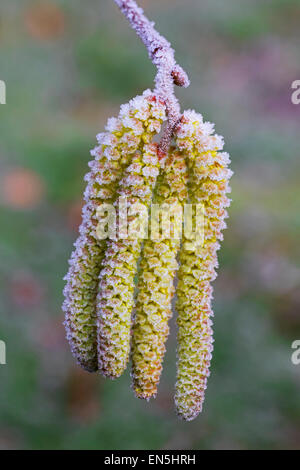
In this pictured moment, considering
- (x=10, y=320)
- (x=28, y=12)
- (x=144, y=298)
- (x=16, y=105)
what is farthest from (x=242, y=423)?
(x=28, y=12)

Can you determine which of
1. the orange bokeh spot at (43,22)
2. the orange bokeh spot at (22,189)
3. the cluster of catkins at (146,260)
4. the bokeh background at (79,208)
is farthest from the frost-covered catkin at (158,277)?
the orange bokeh spot at (43,22)

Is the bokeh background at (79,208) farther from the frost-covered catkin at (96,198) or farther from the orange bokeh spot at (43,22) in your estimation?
the frost-covered catkin at (96,198)

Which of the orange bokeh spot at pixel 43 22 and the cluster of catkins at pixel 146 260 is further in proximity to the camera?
the orange bokeh spot at pixel 43 22

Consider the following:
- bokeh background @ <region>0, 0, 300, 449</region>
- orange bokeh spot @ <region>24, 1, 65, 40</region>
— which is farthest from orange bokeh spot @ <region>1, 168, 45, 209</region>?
orange bokeh spot @ <region>24, 1, 65, 40</region>

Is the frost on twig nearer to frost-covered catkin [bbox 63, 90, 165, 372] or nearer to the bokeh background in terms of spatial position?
frost-covered catkin [bbox 63, 90, 165, 372]

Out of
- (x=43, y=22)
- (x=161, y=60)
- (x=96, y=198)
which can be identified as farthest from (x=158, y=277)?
(x=43, y=22)
